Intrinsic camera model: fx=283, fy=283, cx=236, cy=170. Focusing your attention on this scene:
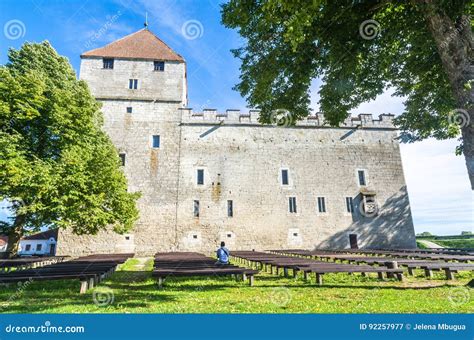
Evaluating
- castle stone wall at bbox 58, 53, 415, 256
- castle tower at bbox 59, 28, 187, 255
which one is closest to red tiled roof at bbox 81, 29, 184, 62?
castle tower at bbox 59, 28, 187, 255

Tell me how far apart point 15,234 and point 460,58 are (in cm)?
1691

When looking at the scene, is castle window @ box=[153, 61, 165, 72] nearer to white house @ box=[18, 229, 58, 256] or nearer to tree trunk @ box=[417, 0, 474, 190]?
tree trunk @ box=[417, 0, 474, 190]

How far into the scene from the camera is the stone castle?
73.8 ft

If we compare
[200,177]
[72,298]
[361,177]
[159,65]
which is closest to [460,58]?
[72,298]

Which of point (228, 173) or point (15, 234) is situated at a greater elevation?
point (228, 173)

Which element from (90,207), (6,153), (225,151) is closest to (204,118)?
(225,151)

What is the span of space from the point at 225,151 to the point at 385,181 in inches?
570

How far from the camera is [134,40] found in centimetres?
2619

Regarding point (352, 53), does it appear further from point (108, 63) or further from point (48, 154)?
point (108, 63)

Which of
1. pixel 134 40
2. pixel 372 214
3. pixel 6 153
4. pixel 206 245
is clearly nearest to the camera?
pixel 6 153

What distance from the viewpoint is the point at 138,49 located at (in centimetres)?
2536

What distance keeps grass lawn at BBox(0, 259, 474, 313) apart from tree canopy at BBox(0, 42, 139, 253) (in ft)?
12.3

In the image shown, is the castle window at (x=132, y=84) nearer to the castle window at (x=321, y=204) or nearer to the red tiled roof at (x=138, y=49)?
the red tiled roof at (x=138, y=49)

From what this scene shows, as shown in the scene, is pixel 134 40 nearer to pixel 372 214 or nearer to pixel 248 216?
pixel 248 216
